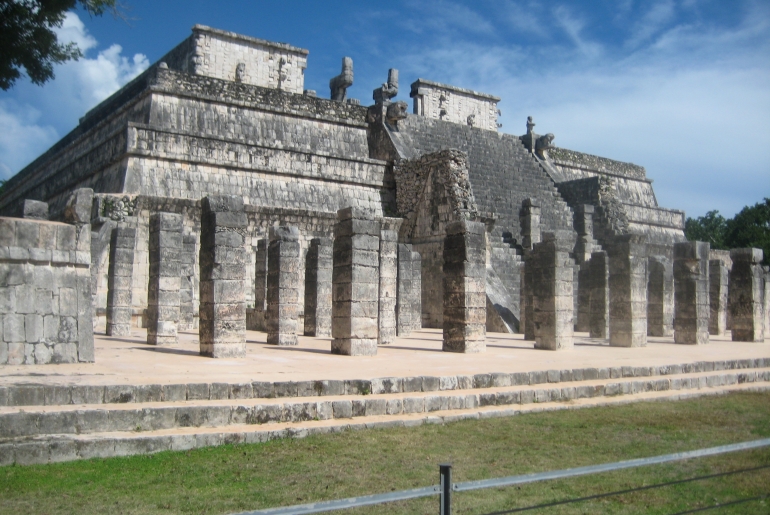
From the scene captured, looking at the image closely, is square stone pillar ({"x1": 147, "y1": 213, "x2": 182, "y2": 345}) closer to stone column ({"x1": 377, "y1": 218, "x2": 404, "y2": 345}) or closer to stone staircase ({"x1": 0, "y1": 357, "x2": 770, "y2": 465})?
stone column ({"x1": 377, "y1": 218, "x2": 404, "y2": 345})

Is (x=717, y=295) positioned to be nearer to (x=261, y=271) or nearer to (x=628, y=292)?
(x=628, y=292)

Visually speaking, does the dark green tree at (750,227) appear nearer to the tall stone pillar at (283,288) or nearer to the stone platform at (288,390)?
the stone platform at (288,390)

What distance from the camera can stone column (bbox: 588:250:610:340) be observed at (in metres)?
17.3

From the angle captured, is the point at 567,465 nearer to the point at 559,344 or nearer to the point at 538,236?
the point at 559,344

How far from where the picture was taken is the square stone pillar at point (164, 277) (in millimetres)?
13602

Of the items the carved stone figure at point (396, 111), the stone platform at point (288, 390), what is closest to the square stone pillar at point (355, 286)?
the stone platform at point (288, 390)

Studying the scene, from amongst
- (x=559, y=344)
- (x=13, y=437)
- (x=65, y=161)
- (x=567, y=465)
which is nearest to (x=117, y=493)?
(x=13, y=437)

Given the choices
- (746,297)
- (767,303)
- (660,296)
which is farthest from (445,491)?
(767,303)

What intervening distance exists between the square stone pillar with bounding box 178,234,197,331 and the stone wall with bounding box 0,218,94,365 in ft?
22.5

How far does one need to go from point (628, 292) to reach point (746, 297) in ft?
16.2

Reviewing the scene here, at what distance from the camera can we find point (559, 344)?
47.6 feet

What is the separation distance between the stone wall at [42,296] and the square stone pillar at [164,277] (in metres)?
3.01

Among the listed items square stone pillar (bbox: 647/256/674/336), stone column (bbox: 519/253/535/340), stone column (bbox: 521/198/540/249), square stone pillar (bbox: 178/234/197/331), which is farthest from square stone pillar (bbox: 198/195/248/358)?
stone column (bbox: 521/198/540/249)

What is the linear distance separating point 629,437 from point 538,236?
1547cm
